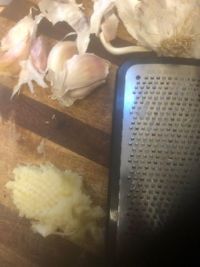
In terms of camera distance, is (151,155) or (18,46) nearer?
(151,155)

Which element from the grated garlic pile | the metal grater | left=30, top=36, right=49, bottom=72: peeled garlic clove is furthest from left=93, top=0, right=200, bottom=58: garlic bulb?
the grated garlic pile

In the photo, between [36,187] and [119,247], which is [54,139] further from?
[119,247]

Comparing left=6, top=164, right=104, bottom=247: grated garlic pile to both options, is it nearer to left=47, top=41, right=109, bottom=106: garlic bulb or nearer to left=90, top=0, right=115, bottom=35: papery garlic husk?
left=47, top=41, right=109, bottom=106: garlic bulb

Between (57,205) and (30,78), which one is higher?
(30,78)

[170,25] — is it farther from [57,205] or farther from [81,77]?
[57,205]

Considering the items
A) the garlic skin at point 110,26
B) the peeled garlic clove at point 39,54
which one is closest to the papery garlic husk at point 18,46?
the peeled garlic clove at point 39,54

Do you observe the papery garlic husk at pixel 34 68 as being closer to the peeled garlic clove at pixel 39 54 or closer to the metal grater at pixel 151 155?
the peeled garlic clove at pixel 39 54

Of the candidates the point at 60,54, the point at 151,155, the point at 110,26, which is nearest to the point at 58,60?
the point at 60,54
